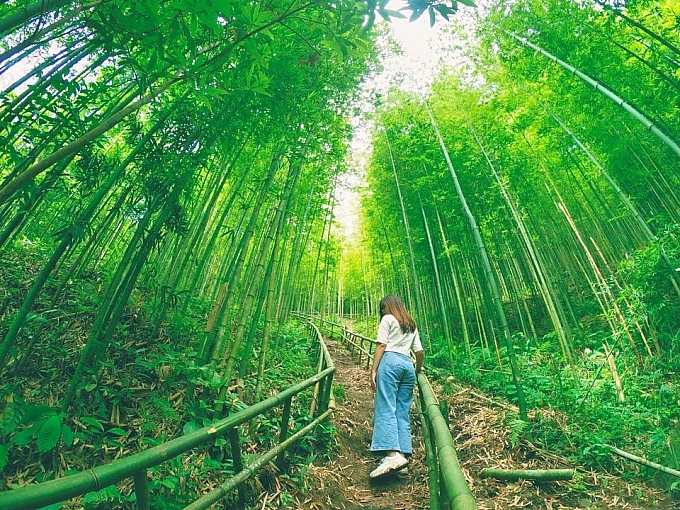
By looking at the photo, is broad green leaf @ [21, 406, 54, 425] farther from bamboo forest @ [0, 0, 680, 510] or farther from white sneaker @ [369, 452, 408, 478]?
white sneaker @ [369, 452, 408, 478]

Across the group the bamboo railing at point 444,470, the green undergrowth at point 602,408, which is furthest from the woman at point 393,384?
the green undergrowth at point 602,408

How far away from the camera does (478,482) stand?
7.55 ft

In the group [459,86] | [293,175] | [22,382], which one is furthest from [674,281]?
[22,382]

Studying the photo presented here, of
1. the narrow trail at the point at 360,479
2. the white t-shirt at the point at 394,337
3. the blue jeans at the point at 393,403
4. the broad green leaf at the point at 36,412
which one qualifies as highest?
the white t-shirt at the point at 394,337

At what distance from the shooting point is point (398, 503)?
2.27 meters

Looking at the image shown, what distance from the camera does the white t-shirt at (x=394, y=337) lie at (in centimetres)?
282

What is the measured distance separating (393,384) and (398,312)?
0.57 metres

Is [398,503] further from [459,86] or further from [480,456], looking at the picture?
[459,86]

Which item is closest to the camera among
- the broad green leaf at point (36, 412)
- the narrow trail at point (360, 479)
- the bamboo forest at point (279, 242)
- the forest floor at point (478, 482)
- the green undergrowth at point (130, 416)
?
the broad green leaf at point (36, 412)

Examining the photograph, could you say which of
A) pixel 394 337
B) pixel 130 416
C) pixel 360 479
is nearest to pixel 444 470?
pixel 394 337

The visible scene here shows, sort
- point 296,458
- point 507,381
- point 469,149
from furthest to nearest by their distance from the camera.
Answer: point 469,149, point 507,381, point 296,458

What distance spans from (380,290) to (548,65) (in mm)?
8776

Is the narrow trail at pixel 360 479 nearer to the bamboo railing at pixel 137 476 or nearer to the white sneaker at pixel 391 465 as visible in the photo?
the white sneaker at pixel 391 465

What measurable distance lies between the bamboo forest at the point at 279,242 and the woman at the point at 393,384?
0.51 feet
